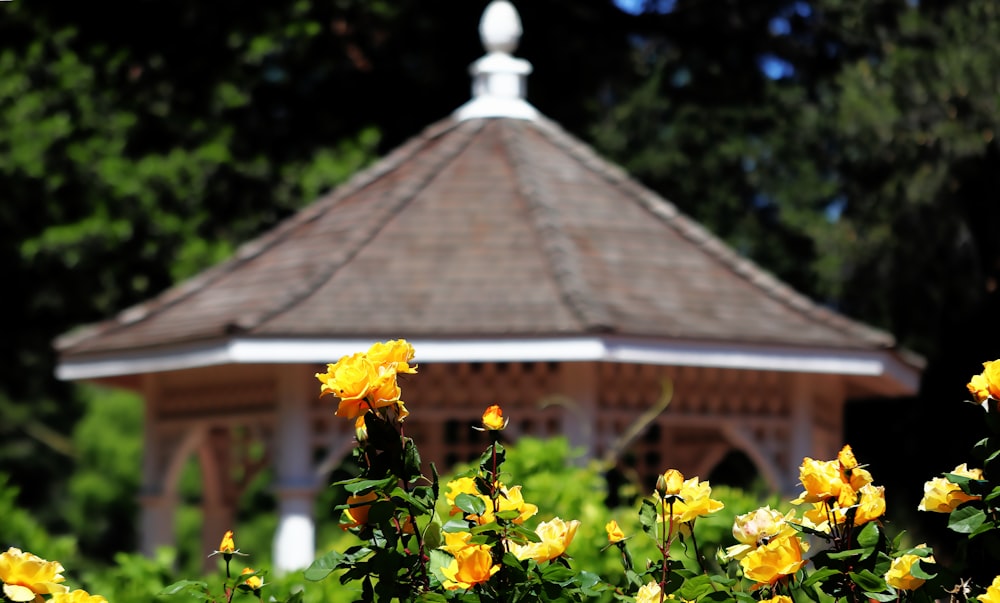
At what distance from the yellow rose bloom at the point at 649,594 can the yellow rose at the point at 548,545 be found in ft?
0.56

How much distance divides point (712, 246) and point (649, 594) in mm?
8410

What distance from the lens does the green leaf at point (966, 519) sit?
287cm

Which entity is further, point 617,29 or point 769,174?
point 617,29

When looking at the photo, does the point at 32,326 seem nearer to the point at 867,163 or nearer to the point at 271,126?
the point at 271,126

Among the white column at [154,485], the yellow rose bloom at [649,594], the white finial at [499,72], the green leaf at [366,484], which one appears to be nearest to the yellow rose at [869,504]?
the yellow rose bloom at [649,594]

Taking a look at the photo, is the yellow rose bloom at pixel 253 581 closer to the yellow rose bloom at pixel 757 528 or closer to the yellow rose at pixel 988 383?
the yellow rose bloom at pixel 757 528

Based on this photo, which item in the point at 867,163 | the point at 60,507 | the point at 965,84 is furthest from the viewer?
the point at 60,507

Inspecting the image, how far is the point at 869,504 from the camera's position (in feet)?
9.54

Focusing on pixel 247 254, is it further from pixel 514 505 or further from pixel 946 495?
pixel 946 495

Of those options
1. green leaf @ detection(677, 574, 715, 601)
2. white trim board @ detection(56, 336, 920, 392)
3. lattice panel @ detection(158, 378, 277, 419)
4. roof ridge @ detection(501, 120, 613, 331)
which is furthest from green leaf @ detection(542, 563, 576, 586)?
lattice panel @ detection(158, 378, 277, 419)

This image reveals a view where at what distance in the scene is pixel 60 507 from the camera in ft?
123

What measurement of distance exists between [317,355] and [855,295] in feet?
26.8

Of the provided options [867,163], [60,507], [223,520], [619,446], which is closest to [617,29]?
[867,163]

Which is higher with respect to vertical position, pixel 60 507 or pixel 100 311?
pixel 100 311
